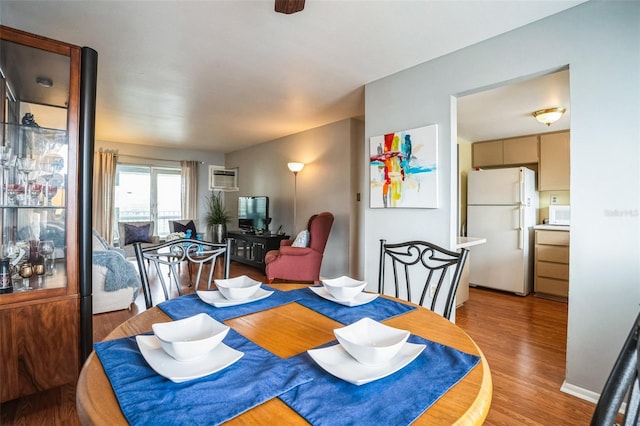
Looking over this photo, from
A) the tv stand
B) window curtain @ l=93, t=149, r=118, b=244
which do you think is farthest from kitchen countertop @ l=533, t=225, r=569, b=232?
window curtain @ l=93, t=149, r=118, b=244

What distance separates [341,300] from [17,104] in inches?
89.1

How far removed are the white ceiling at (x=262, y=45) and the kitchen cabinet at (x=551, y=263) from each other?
1618 millimetres

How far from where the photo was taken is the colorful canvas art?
2.60 metres

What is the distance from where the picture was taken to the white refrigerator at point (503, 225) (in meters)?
4.13

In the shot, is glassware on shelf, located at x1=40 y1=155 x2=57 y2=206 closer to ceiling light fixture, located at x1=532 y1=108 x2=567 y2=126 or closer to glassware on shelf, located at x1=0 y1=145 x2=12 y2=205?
glassware on shelf, located at x1=0 y1=145 x2=12 y2=205

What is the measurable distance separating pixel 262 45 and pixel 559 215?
4568mm

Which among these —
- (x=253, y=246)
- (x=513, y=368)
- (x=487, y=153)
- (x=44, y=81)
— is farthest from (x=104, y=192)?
(x=487, y=153)

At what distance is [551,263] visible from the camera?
405 cm

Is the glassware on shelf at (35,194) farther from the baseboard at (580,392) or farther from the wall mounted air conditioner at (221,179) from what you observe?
the wall mounted air conditioner at (221,179)

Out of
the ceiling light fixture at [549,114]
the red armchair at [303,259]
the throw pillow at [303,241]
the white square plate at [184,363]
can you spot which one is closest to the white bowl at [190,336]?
the white square plate at [184,363]

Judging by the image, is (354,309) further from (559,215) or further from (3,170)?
(559,215)

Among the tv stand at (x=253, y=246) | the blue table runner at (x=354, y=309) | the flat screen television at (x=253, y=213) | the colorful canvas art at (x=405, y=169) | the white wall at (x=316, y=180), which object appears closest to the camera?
the blue table runner at (x=354, y=309)

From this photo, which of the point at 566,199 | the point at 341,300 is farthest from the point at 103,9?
the point at 566,199

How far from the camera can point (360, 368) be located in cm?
76
